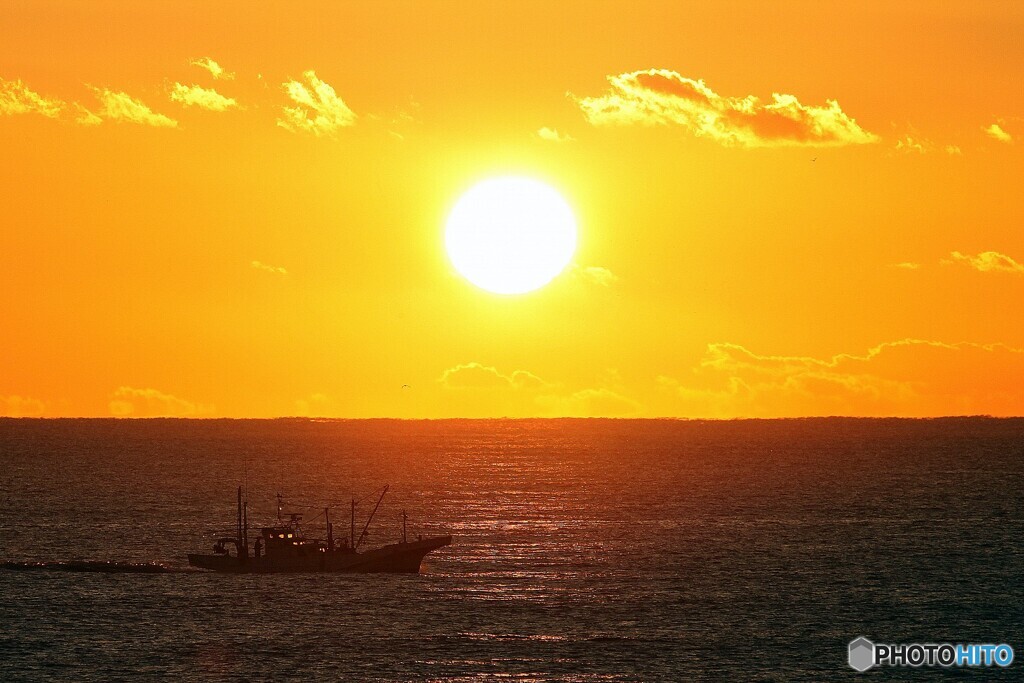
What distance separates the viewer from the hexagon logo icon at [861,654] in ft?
373

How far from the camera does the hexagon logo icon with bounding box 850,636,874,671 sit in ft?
373

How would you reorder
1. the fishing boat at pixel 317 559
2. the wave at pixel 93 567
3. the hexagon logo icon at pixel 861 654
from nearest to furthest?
1. the hexagon logo icon at pixel 861 654
2. the fishing boat at pixel 317 559
3. the wave at pixel 93 567

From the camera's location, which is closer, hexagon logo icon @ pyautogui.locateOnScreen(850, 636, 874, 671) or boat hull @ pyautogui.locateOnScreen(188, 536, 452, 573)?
hexagon logo icon @ pyautogui.locateOnScreen(850, 636, 874, 671)

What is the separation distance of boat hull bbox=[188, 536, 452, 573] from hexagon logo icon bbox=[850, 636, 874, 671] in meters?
53.2

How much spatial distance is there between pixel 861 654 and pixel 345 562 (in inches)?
2427

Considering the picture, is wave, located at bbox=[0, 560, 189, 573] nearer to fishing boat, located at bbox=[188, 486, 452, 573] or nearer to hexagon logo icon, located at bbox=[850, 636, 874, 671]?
fishing boat, located at bbox=[188, 486, 452, 573]

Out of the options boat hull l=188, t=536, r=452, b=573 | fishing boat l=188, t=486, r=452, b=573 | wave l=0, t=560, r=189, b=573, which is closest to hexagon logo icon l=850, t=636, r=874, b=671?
boat hull l=188, t=536, r=452, b=573

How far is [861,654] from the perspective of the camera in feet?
382

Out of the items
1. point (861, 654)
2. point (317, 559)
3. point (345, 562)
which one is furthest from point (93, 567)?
point (861, 654)

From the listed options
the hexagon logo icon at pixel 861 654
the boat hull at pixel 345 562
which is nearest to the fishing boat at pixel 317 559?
the boat hull at pixel 345 562

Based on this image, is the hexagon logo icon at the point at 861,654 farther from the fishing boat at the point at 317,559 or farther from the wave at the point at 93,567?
the wave at the point at 93,567

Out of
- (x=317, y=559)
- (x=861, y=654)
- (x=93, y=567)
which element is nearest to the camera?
(x=861, y=654)

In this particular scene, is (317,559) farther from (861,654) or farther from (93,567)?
(861,654)

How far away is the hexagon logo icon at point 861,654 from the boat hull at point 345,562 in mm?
53235
